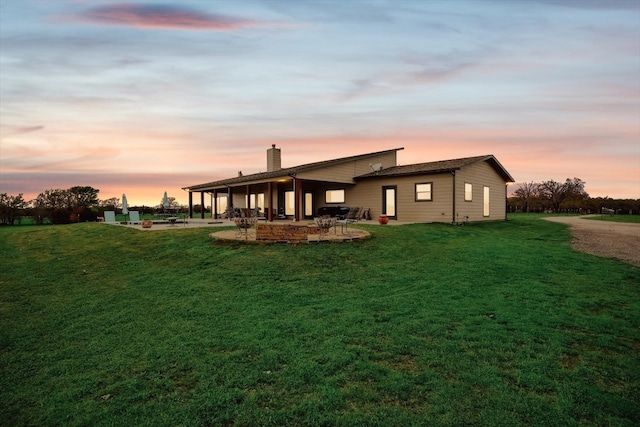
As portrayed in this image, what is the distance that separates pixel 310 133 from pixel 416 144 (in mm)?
7991

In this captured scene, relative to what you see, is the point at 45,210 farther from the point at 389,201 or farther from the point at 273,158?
the point at 389,201

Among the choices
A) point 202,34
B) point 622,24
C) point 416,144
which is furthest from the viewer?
point 416,144

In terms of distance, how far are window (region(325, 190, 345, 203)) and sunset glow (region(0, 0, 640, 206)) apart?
4139 mm

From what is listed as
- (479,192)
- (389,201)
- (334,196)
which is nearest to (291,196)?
(334,196)

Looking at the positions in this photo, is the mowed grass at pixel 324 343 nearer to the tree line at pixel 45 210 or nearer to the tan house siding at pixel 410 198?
the tan house siding at pixel 410 198

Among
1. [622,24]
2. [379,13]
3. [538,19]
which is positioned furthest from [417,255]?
[622,24]

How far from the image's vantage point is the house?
715 inches

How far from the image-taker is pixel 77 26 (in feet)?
Answer: 38.0

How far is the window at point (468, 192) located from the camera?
18719 millimetres

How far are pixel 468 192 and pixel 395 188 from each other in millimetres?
4163

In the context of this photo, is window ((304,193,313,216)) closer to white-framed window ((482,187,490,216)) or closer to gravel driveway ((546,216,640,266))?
white-framed window ((482,187,490,216))

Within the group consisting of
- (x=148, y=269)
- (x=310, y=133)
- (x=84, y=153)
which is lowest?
(x=148, y=269)

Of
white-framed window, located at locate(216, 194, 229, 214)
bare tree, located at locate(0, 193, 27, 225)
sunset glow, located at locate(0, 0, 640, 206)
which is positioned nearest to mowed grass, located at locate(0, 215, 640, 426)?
sunset glow, located at locate(0, 0, 640, 206)

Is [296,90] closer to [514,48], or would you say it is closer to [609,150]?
[514,48]
